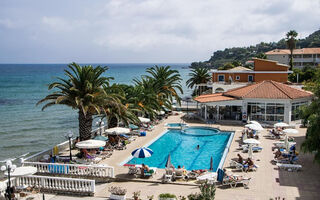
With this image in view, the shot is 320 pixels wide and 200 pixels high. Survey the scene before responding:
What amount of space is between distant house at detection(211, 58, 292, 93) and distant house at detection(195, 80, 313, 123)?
744cm

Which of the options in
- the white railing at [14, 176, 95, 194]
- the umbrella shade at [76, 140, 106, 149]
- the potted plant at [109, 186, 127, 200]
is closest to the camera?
the potted plant at [109, 186, 127, 200]

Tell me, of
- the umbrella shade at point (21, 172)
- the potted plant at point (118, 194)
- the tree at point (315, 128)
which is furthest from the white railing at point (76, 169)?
the tree at point (315, 128)

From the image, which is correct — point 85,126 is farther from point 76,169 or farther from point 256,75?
A: point 256,75

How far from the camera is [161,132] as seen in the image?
31.1 m

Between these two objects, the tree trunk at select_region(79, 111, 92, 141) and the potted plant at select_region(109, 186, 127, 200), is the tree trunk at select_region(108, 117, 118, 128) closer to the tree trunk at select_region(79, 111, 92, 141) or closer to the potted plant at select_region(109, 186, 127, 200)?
the tree trunk at select_region(79, 111, 92, 141)

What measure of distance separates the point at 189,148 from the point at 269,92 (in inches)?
542

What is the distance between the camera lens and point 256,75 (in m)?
46.0

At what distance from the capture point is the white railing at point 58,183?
53.7 ft

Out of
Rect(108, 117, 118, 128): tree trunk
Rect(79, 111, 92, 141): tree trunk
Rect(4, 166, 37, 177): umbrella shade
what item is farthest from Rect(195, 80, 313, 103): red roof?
Rect(4, 166, 37, 177): umbrella shade

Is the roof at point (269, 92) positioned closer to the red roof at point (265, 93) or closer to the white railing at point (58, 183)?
the red roof at point (265, 93)

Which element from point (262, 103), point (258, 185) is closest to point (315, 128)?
point (258, 185)

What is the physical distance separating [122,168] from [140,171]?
1.69 m

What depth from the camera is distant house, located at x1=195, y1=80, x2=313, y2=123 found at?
34228mm

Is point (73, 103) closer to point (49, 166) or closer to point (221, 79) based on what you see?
point (49, 166)
